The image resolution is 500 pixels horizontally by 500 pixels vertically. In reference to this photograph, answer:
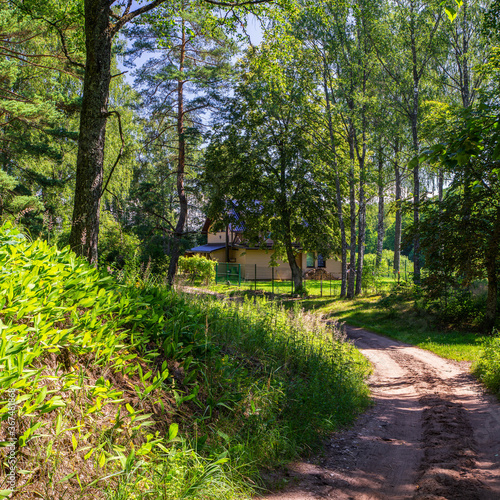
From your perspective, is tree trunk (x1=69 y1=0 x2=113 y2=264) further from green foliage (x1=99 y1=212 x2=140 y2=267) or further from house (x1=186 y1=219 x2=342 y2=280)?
house (x1=186 y1=219 x2=342 y2=280)

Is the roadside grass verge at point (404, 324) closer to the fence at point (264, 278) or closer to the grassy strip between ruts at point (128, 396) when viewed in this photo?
the grassy strip between ruts at point (128, 396)

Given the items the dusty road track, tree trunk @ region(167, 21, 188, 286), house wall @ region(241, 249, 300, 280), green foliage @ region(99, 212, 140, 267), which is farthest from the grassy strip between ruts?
house wall @ region(241, 249, 300, 280)

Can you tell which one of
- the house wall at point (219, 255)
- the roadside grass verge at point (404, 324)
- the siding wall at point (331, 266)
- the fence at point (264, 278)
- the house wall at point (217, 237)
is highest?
the house wall at point (217, 237)

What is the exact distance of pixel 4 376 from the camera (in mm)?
2344

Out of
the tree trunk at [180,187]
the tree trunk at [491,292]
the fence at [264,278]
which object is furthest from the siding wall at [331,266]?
the tree trunk at [491,292]

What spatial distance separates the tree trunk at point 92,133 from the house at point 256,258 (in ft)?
87.5

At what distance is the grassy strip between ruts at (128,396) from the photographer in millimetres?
2463

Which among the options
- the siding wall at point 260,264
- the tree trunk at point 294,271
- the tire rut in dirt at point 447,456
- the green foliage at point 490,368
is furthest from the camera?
the siding wall at point 260,264

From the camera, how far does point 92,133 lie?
541 cm

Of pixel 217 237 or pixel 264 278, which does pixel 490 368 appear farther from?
pixel 217 237

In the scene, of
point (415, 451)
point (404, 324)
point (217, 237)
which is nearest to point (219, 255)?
point (217, 237)

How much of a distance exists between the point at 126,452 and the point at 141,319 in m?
1.62

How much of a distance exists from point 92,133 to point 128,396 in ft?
12.6

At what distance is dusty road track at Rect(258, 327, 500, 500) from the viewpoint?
11.6 feet
